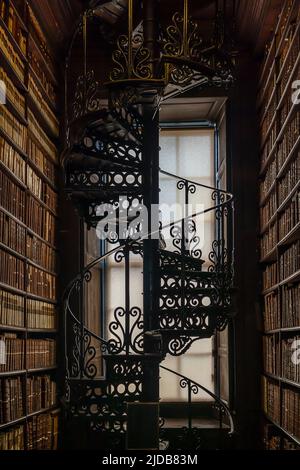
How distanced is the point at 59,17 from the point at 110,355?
2789mm

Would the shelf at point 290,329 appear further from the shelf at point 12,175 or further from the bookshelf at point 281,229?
the shelf at point 12,175

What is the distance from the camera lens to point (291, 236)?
5.23 m

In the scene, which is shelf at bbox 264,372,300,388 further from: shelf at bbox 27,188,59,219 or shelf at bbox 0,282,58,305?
shelf at bbox 27,188,59,219

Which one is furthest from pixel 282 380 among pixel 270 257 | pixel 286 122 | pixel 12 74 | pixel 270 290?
pixel 12 74

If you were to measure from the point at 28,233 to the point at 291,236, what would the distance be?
191 centimetres

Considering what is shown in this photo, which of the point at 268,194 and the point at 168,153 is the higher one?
the point at 168,153

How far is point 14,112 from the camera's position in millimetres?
5488

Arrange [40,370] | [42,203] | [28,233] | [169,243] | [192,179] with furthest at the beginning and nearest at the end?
[192,179]
[169,243]
[42,203]
[40,370]
[28,233]

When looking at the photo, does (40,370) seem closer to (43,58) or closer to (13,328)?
(13,328)

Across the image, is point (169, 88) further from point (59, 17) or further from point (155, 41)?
point (59, 17)

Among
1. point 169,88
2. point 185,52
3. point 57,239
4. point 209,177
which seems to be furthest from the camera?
point 209,177

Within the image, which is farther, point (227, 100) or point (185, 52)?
point (227, 100)

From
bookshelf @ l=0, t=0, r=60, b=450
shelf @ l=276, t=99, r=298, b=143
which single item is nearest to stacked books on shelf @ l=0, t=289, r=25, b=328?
bookshelf @ l=0, t=0, r=60, b=450

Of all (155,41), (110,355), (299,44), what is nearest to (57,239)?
(110,355)
